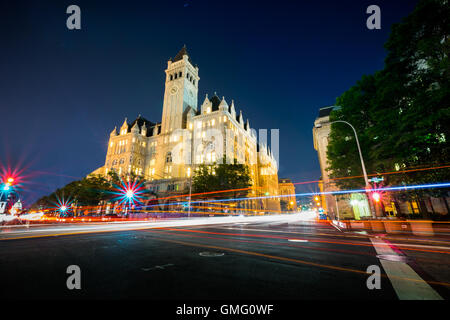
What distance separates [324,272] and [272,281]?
131cm

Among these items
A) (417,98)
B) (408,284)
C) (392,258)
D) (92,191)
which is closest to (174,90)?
(92,191)

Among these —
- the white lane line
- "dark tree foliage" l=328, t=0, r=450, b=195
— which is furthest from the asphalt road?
"dark tree foliage" l=328, t=0, r=450, b=195

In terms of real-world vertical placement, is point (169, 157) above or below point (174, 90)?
below

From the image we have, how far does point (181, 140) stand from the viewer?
66875mm

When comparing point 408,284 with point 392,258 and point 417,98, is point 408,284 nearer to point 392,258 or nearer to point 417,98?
point 392,258

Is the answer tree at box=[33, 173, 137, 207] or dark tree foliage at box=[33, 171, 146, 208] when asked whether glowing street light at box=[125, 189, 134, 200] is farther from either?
tree at box=[33, 173, 137, 207]

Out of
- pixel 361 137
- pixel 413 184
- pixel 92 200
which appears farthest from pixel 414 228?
pixel 92 200

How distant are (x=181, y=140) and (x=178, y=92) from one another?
67.1ft

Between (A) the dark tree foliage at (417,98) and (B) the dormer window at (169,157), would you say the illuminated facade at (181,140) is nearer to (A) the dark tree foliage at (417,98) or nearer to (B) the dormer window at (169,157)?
(B) the dormer window at (169,157)

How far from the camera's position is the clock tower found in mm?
71062

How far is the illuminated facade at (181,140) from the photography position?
60.2m

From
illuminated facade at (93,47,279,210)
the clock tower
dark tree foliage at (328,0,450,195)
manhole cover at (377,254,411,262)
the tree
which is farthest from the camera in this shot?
the clock tower
